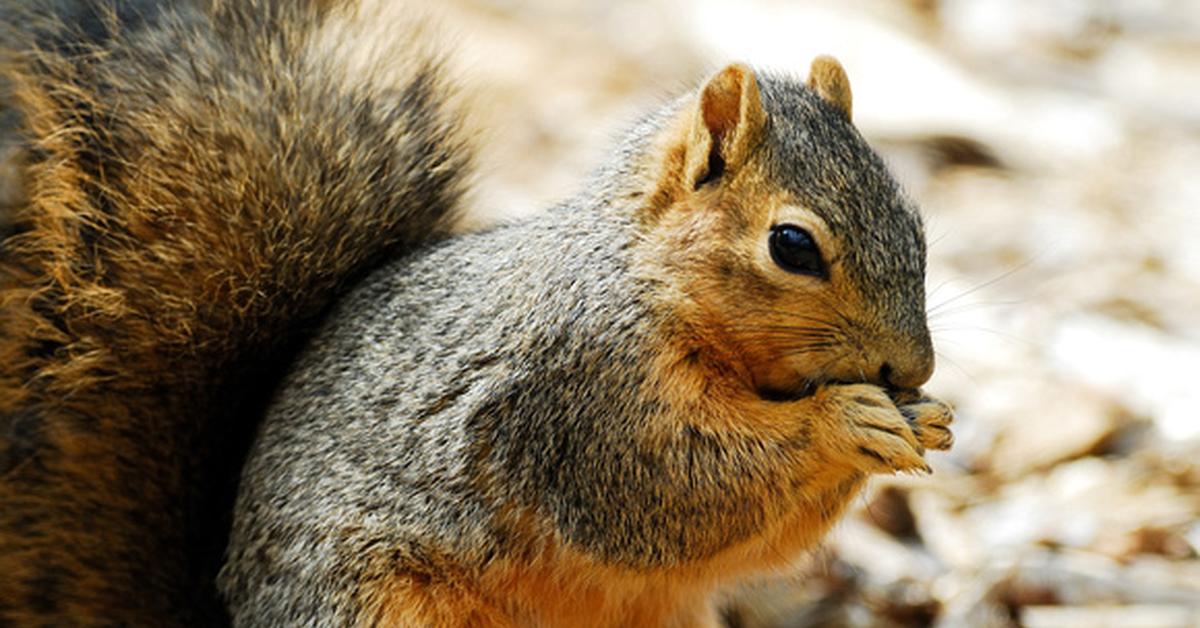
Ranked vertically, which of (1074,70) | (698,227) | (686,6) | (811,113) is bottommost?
(686,6)

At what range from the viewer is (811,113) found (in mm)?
2082

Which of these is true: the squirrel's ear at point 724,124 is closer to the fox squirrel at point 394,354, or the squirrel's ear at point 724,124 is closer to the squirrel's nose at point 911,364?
the fox squirrel at point 394,354

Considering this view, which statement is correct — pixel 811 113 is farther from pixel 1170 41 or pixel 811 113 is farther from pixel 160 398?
pixel 1170 41

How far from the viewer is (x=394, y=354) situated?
2240 mm

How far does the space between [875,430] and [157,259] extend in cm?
104

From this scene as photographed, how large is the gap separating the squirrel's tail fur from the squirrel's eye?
2.36ft

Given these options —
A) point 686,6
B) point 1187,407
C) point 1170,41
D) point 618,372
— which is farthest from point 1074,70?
point 618,372

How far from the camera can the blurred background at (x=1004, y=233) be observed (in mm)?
2746

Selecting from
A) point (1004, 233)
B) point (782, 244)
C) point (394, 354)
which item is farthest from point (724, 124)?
point (1004, 233)

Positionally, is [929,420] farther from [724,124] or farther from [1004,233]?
[1004,233]

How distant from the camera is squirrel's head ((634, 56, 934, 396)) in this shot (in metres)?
1.92

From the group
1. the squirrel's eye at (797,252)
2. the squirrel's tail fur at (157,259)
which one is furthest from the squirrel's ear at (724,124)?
the squirrel's tail fur at (157,259)

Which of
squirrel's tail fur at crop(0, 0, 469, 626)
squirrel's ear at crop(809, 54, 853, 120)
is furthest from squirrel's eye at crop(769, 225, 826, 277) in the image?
squirrel's tail fur at crop(0, 0, 469, 626)

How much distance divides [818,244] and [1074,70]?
2.96 m
